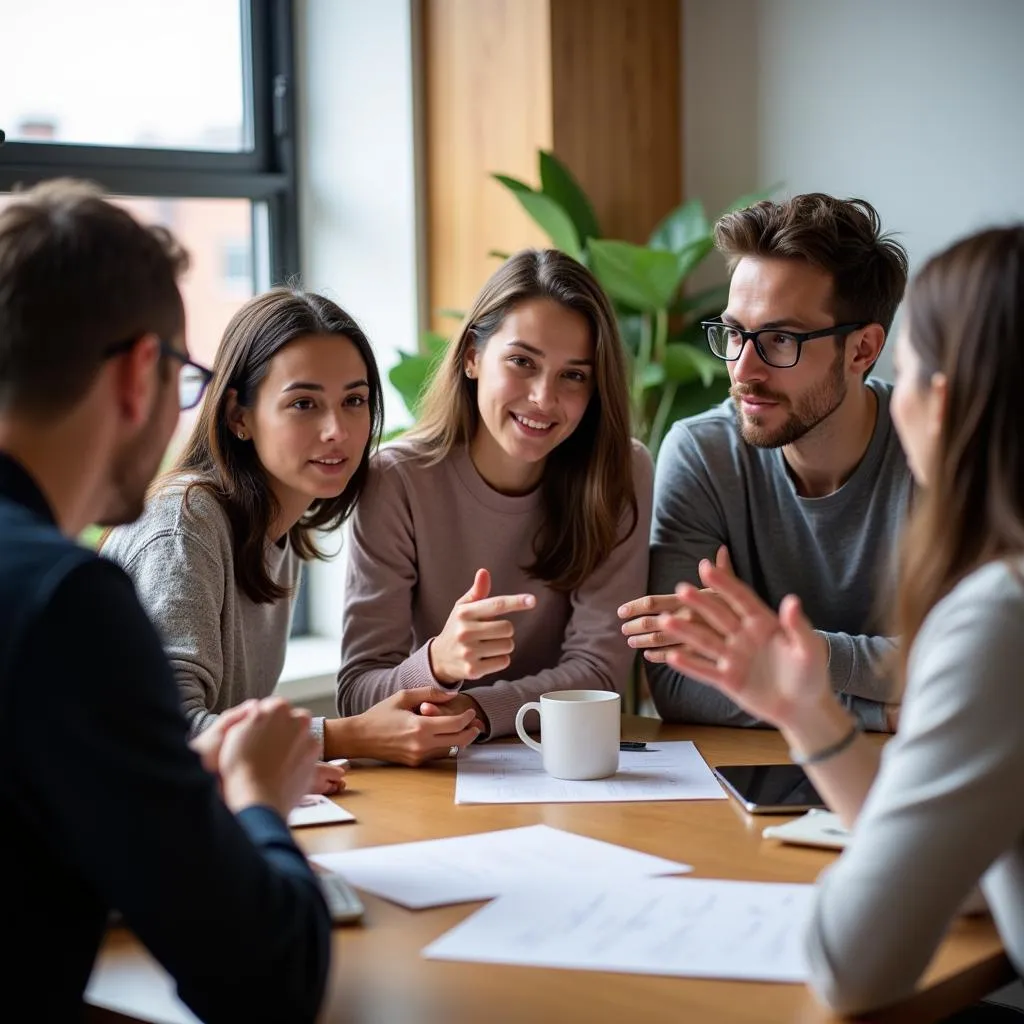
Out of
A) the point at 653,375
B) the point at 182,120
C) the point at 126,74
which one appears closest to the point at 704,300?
the point at 653,375

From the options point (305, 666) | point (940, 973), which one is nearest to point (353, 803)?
point (940, 973)

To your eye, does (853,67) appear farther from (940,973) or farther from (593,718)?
(940,973)

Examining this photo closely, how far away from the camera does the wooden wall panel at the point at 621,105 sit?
3.27 m

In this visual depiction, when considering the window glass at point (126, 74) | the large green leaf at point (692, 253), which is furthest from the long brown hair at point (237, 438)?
the window glass at point (126, 74)

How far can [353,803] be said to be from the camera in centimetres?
163

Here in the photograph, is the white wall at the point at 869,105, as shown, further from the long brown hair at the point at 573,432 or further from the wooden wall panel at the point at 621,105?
the long brown hair at the point at 573,432

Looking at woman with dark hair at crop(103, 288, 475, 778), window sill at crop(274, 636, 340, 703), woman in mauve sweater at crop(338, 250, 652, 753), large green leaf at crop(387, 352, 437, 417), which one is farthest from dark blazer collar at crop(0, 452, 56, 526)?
window sill at crop(274, 636, 340, 703)

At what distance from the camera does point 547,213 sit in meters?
3.02

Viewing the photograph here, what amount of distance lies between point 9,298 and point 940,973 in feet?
2.98

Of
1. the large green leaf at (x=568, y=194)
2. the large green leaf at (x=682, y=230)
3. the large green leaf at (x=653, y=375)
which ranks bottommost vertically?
the large green leaf at (x=653, y=375)

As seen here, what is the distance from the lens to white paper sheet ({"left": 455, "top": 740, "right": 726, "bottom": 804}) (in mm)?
1618

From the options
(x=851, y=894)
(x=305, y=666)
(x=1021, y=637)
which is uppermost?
(x=1021, y=637)

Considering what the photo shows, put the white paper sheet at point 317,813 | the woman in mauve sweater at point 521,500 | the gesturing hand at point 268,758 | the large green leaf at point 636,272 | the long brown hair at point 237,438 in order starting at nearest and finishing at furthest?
the gesturing hand at point 268,758 < the white paper sheet at point 317,813 < the long brown hair at point 237,438 < the woman in mauve sweater at point 521,500 < the large green leaf at point 636,272

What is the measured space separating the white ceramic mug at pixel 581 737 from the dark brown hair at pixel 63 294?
0.79 m
